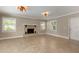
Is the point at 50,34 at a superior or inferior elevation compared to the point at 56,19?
inferior

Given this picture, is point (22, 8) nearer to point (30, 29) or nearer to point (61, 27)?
point (30, 29)

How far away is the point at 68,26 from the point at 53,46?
0.84m

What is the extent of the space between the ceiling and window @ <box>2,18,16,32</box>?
0.22 metres

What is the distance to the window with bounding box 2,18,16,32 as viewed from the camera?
8.75 feet

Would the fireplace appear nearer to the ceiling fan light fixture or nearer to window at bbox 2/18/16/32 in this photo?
window at bbox 2/18/16/32

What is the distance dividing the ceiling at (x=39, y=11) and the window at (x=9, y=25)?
0.22 meters

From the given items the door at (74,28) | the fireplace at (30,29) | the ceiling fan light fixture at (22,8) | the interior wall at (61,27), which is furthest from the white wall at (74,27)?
the ceiling fan light fixture at (22,8)

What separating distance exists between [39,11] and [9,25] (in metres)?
1.05

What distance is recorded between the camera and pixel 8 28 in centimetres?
267

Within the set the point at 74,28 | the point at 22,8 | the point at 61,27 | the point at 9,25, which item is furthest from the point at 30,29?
the point at 74,28

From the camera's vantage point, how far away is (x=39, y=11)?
2.63 metres
